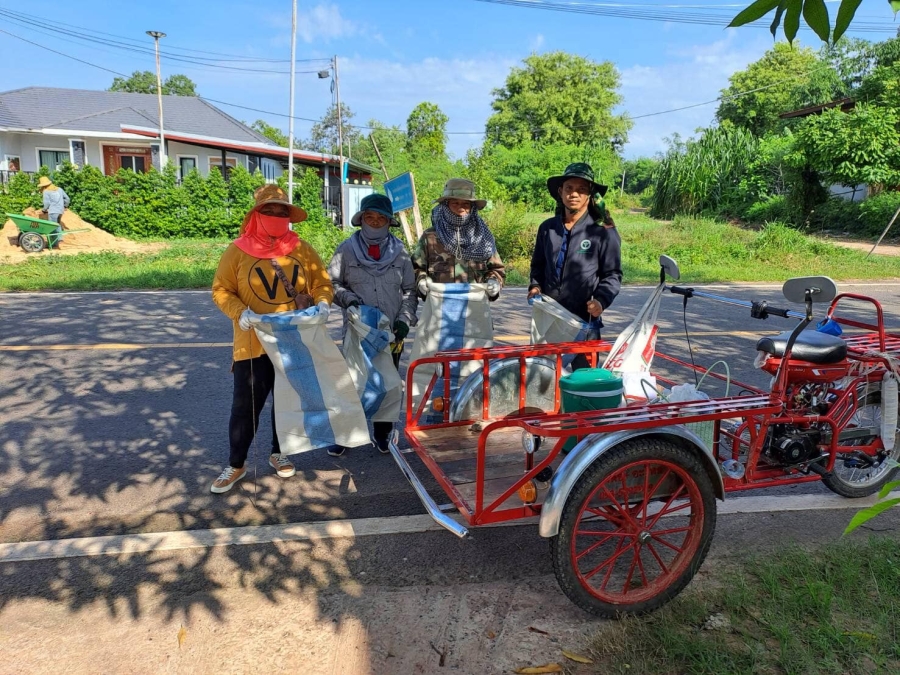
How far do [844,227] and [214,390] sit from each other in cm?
2267

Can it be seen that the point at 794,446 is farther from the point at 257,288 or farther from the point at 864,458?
the point at 257,288

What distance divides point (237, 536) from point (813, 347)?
3.07 m

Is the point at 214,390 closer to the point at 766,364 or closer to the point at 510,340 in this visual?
the point at 510,340

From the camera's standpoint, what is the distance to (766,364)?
Result: 3.42 metres

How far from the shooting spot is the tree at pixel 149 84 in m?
65.8

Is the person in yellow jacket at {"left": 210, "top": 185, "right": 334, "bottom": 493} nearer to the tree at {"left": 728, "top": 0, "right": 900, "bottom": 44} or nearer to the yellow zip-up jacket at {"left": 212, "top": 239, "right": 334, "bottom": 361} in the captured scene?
the yellow zip-up jacket at {"left": 212, "top": 239, "right": 334, "bottom": 361}

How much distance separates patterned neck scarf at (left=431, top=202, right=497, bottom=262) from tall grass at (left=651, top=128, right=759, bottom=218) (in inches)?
920

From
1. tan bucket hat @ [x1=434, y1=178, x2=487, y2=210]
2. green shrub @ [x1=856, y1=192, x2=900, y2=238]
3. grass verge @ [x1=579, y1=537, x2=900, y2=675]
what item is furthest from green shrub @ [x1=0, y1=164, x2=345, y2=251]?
green shrub @ [x1=856, y1=192, x2=900, y2=238]

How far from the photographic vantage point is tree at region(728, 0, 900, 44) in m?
1.61

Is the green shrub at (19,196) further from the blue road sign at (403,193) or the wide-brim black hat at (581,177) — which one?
the wide-brim black hat at (581,177)

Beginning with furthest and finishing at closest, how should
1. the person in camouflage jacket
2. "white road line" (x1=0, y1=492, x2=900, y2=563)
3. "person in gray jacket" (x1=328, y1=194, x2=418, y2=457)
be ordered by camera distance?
the person in camouflage jacket < "person in gray jacket" (x1=328, y1=194, x2=418, y2=457) < "white road line" (x1=0, y1=492, x2=900, y2=563)

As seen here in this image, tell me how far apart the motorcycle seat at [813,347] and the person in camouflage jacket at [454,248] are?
1859 millimetres

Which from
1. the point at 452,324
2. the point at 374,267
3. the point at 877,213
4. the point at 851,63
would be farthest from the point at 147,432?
the point at 851,63

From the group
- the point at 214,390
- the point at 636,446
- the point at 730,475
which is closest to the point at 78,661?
the point at 636,446
